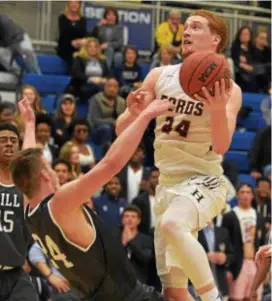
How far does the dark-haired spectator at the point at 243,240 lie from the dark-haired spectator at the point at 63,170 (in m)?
2.07

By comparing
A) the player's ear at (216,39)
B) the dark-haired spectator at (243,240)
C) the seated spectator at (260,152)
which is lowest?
the dark-haired spectator at (243,240)

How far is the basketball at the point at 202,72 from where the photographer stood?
646 cm

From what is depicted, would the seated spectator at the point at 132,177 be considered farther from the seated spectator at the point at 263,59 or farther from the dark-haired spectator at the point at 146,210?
the seated spectator at the point at 263,59

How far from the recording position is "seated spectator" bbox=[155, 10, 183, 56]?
1561 cm

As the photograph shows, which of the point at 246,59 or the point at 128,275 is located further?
the point at 246,59

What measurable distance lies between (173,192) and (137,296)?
2.56 ft

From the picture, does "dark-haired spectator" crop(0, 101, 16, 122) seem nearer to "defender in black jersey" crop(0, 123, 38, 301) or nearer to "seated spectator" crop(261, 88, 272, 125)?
"defender in black jersey" crop(0, 123, 38, 301)

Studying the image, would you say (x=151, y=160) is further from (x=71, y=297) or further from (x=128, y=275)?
(x=128, y=275)

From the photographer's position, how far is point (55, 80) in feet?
50.8

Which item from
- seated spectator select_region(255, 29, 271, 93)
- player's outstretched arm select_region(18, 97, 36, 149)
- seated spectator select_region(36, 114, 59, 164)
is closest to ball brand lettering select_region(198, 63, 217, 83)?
player's outstretched arm select_region(18, 97, 36, 149)

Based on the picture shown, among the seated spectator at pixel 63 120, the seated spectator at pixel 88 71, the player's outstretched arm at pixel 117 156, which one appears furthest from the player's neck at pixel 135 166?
the player's outstretched arm at pixel 117 156

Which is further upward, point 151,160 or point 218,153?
point 218,153

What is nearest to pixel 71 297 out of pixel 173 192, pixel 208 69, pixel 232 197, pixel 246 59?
pixel 173 192

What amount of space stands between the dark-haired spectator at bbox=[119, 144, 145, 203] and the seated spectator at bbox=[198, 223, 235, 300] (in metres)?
1.15
